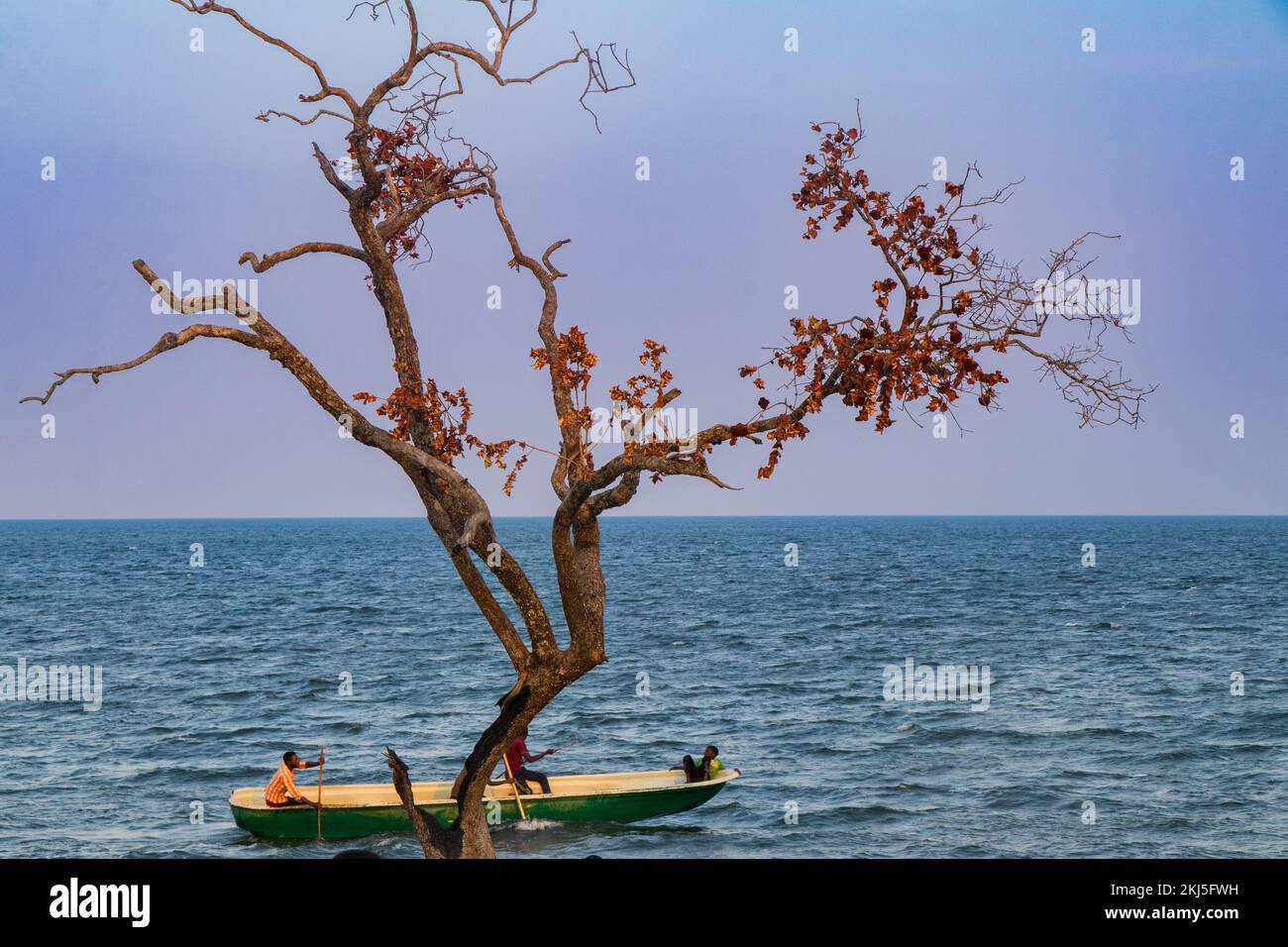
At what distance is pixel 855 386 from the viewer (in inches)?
410

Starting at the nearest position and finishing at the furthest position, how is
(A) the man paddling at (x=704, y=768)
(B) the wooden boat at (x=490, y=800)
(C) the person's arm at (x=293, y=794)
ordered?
(C) the person's arm at (x=293, y=794) → (B) the wooden boat at (x=490, y=800) → (A) the man paddling at (x=704, y=768)

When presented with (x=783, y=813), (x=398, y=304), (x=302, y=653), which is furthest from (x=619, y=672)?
(x=398, y=304)

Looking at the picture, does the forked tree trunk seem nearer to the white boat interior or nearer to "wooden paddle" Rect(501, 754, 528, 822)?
the white boat interior

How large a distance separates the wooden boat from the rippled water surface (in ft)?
1.80

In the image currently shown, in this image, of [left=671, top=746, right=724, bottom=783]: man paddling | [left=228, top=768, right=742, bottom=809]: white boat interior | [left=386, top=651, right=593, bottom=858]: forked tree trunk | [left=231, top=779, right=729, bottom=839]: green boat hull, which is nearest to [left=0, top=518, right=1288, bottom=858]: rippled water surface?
[left=231, top=779, right=729, bottom=839]: green boat hull

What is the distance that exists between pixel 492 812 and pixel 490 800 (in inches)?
11.8

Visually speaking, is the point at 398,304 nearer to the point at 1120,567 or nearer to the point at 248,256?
the point at 248,256

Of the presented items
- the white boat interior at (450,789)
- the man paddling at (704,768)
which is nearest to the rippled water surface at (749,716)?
the white boat interior at (450,789)

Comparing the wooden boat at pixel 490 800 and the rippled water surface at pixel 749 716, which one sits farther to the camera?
the rippled water surface at pixel 749 716

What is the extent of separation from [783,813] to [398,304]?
20.7 m

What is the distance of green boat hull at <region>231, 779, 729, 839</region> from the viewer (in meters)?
26.2

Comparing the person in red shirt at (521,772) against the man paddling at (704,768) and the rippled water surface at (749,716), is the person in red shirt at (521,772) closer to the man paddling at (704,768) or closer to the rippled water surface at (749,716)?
the rippled water surface at (749,716)

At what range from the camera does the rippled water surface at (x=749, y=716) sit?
28.8 m

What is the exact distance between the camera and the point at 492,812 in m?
27.0
